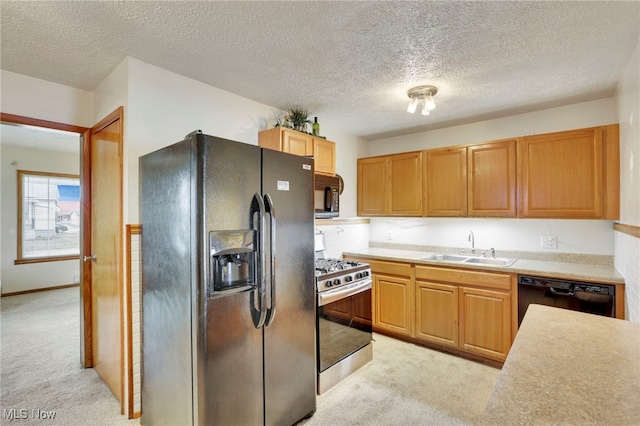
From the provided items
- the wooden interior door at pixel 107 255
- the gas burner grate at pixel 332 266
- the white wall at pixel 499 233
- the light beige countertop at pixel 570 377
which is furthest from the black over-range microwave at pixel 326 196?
the light beige countertop at pixel 570 377

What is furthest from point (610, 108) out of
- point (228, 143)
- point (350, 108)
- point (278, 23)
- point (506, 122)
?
point (228, 143)

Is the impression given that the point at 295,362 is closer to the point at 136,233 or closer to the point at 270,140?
the point at 136,233

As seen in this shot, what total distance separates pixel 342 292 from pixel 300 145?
55.5 inches

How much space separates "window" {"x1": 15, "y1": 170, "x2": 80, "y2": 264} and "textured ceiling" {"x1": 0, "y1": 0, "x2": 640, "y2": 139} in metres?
4.26

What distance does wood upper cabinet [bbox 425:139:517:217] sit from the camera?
3018 mm

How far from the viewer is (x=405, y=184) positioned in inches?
Answer: 146

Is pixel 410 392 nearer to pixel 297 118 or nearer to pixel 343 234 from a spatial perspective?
pixel 343 234

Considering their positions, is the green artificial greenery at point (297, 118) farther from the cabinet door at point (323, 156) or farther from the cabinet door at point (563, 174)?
the cabinet door at point (563, 174)

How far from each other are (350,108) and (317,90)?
0.56m

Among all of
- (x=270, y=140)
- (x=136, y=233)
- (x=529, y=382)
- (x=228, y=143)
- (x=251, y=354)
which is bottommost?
(x=251, y=354)

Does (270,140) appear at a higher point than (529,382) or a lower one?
higher

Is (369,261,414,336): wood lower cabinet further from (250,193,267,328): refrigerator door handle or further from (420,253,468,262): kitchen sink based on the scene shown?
(250,193,267,328): refrigerator door handle

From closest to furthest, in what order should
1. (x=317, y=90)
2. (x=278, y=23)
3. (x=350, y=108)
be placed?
(x=278, y=23)
(x=317, y=90)
(x=350, y=108)

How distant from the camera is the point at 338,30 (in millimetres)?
1774
